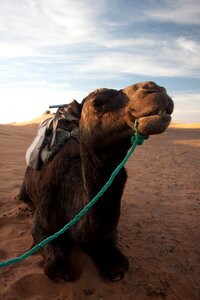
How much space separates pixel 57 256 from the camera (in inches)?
152

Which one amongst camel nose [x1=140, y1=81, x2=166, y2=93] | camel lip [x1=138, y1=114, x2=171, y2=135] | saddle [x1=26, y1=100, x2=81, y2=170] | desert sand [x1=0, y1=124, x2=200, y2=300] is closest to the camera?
camel lip [x1=138, y1=114, x2=171, y2=135]

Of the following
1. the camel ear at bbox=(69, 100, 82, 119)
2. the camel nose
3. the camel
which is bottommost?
the camel

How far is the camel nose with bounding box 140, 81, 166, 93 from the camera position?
2.51 meters

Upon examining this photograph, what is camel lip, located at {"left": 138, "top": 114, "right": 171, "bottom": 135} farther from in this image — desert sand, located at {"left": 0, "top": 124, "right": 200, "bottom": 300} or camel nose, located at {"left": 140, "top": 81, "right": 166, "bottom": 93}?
desert sand, located at {"left": 0, "top": 124, "right": 200, "bottom": 300}

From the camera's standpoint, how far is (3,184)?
7.67 meters

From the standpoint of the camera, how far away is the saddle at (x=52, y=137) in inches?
182

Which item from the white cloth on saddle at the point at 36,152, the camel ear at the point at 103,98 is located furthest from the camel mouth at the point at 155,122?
the white cloth on saddle at the point at 36,152

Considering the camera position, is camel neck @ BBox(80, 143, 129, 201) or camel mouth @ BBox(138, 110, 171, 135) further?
camel neck @ BBox(80, 143, 129, 201)

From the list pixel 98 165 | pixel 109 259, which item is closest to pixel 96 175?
pixel 98 165

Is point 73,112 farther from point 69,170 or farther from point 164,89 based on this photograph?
point 164,89

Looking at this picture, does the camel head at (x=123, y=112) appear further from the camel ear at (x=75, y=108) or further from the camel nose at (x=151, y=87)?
the camel ear at (x=75, y=108)

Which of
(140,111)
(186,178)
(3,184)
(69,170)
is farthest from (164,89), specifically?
(186,178)

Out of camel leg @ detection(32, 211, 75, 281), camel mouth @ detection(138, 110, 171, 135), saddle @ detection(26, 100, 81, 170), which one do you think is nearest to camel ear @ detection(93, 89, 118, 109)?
camel mouth @ detection(138, 110, 171, 135)

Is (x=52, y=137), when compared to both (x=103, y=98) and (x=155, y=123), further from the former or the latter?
(x=155, y=123)
